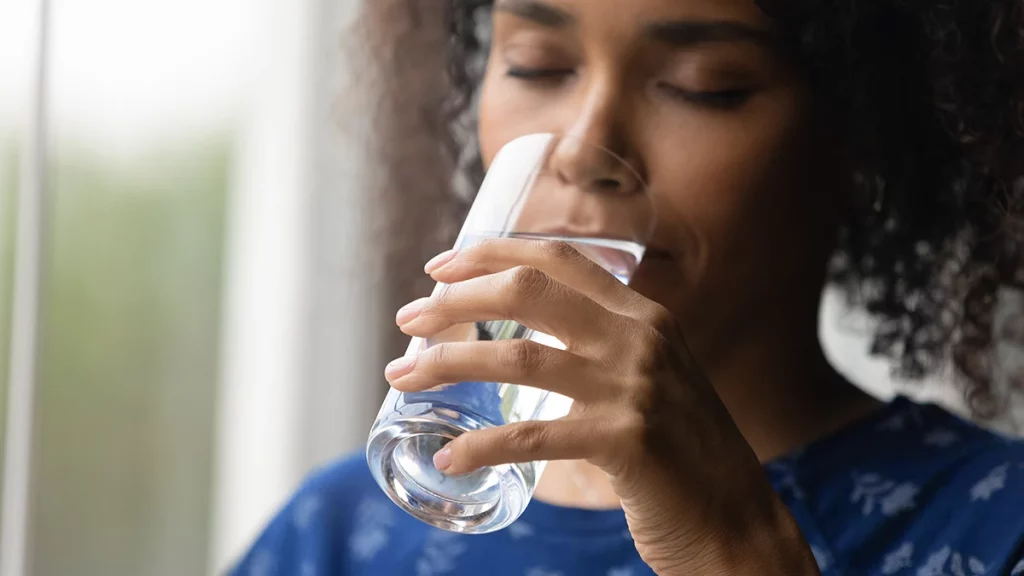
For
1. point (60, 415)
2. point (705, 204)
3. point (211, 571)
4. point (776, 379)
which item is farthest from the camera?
point (211, 571)

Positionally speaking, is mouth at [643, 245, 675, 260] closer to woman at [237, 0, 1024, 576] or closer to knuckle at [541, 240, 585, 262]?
woman at [237, 0, 1024, 576]

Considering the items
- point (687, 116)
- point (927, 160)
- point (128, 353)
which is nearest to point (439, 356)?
point (687, 116)

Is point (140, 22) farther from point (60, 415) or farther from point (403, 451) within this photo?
point (403, 451)

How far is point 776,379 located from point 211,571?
1044 mm

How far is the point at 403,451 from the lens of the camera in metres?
0.79

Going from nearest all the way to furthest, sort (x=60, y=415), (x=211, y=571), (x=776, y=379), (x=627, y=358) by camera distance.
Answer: (x=627, y=358), (x=776, y=379), (x=60, y=415), (x=211, y=571)

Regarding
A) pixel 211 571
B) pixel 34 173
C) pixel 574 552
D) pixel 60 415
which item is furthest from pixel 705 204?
pixel 211 571

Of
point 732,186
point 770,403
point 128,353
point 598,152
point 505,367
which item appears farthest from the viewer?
point 128,353

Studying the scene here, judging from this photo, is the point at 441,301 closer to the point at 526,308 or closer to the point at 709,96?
the point at 526,308

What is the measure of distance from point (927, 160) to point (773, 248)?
24cm

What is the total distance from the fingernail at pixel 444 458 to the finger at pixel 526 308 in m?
0.08

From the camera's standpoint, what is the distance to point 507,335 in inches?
31.1

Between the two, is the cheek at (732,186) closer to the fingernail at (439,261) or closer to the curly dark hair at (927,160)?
the curly dark hair at (927,160)

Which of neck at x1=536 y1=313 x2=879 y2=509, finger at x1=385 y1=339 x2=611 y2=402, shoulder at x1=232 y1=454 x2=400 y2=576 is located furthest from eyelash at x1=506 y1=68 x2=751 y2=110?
shoulder at x1=232 y1=454 x2=400 y2=576
